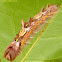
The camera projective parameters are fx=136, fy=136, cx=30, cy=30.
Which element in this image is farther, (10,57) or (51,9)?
(51,9)

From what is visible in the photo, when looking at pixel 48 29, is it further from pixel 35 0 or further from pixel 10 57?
pixel 10 57

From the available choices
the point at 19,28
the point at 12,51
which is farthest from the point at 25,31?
the point at 12,51

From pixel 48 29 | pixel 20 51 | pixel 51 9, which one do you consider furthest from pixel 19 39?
pixel 51 9

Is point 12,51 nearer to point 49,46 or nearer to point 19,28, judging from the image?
point 19,28

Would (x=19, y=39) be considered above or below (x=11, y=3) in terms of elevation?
below

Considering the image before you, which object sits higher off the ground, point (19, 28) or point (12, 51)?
point (19, 28)

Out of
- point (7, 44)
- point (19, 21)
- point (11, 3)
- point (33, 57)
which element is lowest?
point (33, 57)
